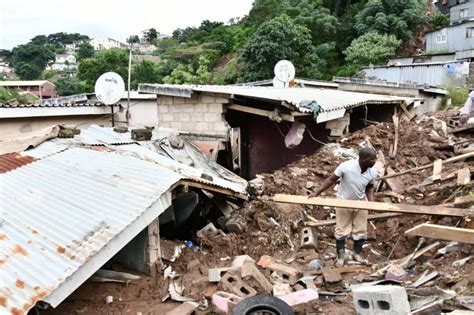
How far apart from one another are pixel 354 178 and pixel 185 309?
114 inches

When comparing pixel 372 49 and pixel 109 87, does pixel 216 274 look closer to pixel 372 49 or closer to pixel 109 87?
pixel 109 87

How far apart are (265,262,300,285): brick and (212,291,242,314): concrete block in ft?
2.69

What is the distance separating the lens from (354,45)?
34.7 metres

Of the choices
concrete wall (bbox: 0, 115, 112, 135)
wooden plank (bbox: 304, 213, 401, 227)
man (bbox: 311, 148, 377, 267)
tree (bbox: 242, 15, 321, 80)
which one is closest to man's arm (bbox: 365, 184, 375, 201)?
man (bbox: 311, 148, 377, 267)

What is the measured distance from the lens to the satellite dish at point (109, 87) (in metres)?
13.3

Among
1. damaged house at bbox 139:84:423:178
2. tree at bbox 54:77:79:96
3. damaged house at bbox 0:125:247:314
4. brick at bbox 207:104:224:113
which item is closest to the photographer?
damaged house at bbox 0:125:247:314

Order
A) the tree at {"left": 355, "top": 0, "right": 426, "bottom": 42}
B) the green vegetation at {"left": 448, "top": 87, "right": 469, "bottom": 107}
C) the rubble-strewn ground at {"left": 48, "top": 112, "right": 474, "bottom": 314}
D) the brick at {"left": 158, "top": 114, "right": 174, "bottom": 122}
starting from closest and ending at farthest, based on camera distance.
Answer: the rubble-strewn ground at {"left": 48, "top": 112, "right": 474, "bottom": 314}, the brick at {"left": 158, "top": 114, "right": 174, "bottom": 122}, the green vegetation at {"left": 448, "top": 87, "right": 469, "bottom": 107}, the tree at {"left": 355, "top": 0, "right": 426, "bottom": 42}

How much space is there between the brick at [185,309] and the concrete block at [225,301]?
0.80 feet

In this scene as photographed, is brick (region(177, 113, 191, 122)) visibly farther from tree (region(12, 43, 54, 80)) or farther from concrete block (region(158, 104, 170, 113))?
tree (region(12, 43, 54, 80))

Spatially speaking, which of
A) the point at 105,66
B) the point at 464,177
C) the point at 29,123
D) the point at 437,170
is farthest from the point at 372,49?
the point at 464,177

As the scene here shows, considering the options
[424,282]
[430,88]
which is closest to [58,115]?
[424,282]

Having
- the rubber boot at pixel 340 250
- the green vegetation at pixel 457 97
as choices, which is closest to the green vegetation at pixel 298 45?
the green vegetation at pixel 457 97

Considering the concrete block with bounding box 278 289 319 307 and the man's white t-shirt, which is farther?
the man's white t-shirt

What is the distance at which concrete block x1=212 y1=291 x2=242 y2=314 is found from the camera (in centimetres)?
482
